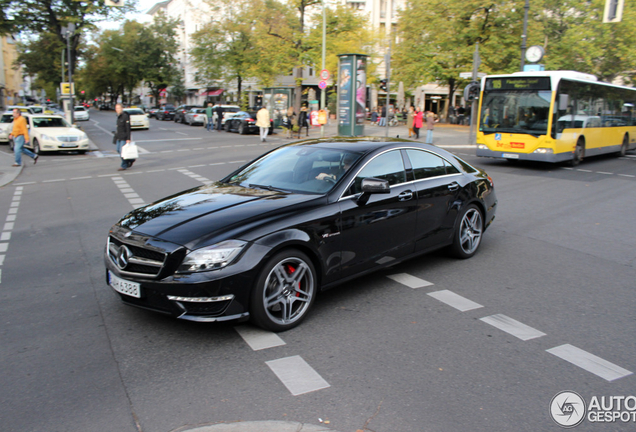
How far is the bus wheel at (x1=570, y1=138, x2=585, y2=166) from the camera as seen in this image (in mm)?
16484

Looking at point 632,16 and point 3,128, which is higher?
point 632,16

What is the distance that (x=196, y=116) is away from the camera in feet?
141

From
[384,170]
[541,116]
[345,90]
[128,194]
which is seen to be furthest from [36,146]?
[384,170]

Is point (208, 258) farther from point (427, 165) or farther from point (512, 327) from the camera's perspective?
point (427, 165)

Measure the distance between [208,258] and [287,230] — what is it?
27.1 inches

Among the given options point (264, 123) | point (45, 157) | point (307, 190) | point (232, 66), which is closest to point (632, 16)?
point (264, 123)

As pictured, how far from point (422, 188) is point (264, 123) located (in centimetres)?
2176

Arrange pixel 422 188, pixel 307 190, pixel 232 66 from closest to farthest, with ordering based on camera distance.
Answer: pixel 307 190 → pixel 422 188 → pixel 232 66

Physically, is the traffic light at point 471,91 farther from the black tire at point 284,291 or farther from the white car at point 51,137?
the black tire at point 284,291

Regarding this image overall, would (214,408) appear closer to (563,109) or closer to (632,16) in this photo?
(563,109)

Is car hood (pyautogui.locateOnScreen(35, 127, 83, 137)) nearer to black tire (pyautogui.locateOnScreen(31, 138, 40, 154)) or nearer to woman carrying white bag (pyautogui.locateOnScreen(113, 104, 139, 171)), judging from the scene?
black tire (pyautogui.locateOnScreen(31, 138, 40, 154))

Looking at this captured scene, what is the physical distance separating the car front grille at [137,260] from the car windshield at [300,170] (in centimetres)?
146

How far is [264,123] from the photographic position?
2666cm

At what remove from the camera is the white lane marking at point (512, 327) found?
14.2 feet
